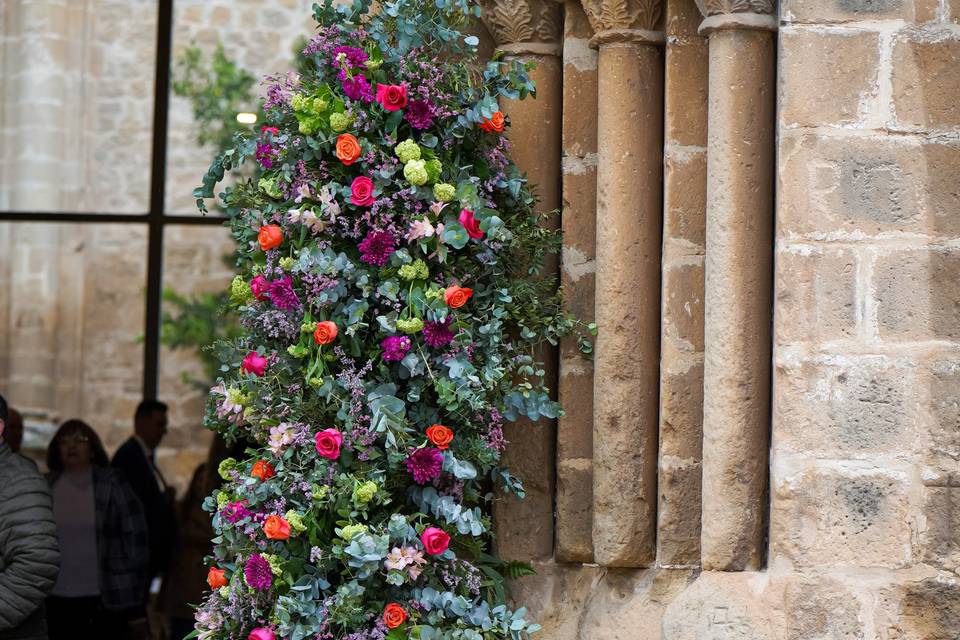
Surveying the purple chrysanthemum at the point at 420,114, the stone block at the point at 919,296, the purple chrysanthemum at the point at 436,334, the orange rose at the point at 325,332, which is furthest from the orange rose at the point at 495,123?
the stone block at the point at 919,296

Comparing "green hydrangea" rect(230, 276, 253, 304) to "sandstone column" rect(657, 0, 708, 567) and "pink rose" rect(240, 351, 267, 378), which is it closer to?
"pink rose" rect(240, 351, 267, 378)

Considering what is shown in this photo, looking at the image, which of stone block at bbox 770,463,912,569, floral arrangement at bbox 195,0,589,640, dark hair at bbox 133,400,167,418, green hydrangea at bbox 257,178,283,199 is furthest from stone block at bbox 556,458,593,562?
dark hair at bbox 133,400,167,418

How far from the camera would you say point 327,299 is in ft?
10.6

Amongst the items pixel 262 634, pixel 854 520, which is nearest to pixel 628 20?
pixel 854 520

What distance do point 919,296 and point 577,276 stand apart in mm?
787

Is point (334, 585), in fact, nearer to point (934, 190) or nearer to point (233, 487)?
point (233, 487)

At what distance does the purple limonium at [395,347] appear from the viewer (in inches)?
126

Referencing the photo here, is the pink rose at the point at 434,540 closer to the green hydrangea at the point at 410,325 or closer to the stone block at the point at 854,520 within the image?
the green hydrangea at the point at 410,325

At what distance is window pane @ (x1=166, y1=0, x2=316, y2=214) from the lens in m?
9.58

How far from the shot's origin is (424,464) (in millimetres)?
3184

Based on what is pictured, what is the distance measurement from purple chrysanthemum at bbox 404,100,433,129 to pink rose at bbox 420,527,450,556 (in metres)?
0.88

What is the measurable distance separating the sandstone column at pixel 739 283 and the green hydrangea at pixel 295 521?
34.3 inches

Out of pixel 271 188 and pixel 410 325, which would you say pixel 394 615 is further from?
pixel 271 188

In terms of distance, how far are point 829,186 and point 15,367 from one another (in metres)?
7.51
